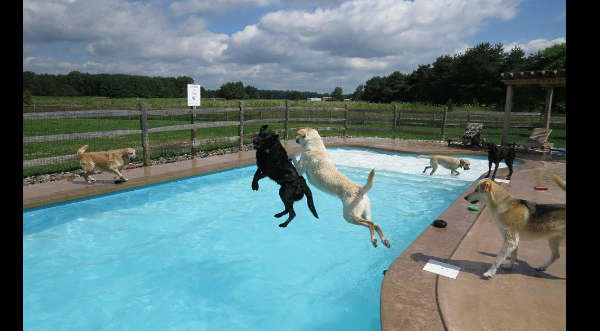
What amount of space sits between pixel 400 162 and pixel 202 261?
7178mm

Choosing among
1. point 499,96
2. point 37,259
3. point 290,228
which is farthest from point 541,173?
point 499,96

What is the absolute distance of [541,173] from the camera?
7.27m

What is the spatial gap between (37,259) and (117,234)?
94 cm

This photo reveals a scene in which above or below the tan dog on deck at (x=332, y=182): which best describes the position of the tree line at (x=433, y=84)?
above

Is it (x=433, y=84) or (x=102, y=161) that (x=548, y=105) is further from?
(x=433, y=84)

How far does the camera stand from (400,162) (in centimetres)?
984

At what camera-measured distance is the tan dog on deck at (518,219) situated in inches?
104

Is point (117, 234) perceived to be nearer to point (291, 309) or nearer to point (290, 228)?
point (290, 228)

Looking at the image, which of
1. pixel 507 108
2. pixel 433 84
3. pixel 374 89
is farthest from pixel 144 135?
pixel 374 89

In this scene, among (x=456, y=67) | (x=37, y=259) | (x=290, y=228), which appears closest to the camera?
(x=37, y=259)

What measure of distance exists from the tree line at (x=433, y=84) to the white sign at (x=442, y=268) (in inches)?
841

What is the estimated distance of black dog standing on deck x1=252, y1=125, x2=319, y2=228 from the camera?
9.50ft

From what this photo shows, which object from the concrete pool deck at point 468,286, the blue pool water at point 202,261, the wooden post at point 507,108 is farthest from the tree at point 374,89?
the concrete pool deck at point 468,286

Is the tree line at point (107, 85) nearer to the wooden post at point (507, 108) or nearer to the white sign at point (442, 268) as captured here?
the wooden post at point (507, 108)
